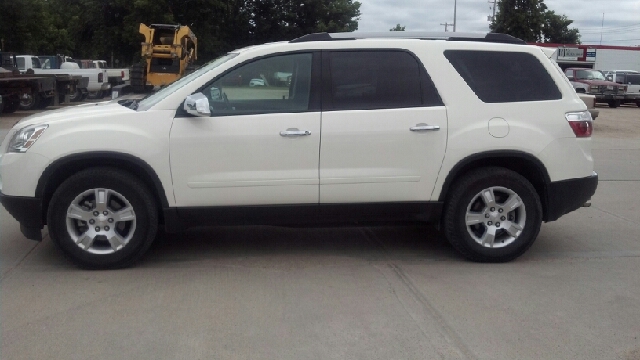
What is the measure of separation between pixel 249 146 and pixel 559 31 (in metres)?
75.9

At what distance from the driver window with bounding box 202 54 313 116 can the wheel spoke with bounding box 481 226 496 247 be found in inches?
71.5

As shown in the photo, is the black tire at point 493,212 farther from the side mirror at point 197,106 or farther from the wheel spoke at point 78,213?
the wheel spoke at point 78,213

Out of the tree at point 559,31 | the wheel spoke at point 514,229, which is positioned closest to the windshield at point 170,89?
the wheel spoke at point 514,229

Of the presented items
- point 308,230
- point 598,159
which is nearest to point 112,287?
point 308,230

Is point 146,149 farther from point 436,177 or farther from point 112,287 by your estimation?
point 436,177

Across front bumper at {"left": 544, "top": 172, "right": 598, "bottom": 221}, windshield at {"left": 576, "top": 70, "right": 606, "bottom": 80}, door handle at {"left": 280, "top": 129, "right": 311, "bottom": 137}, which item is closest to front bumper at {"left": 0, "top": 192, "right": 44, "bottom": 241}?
door handle at {"left": 280, "top": 129, "right": 311, "bottom": 137}

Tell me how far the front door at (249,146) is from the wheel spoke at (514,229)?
1656 mm

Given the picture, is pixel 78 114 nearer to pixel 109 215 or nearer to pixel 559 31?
pixel 109 215

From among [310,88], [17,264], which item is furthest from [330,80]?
[17,264]

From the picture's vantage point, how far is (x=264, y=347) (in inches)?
174

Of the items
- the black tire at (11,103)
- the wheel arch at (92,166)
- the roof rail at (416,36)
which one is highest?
the roof rail at (416,36)

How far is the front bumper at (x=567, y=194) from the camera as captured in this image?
6199 millimetres

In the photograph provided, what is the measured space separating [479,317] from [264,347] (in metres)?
1.50

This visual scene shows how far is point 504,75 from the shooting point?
6246 millimetres
